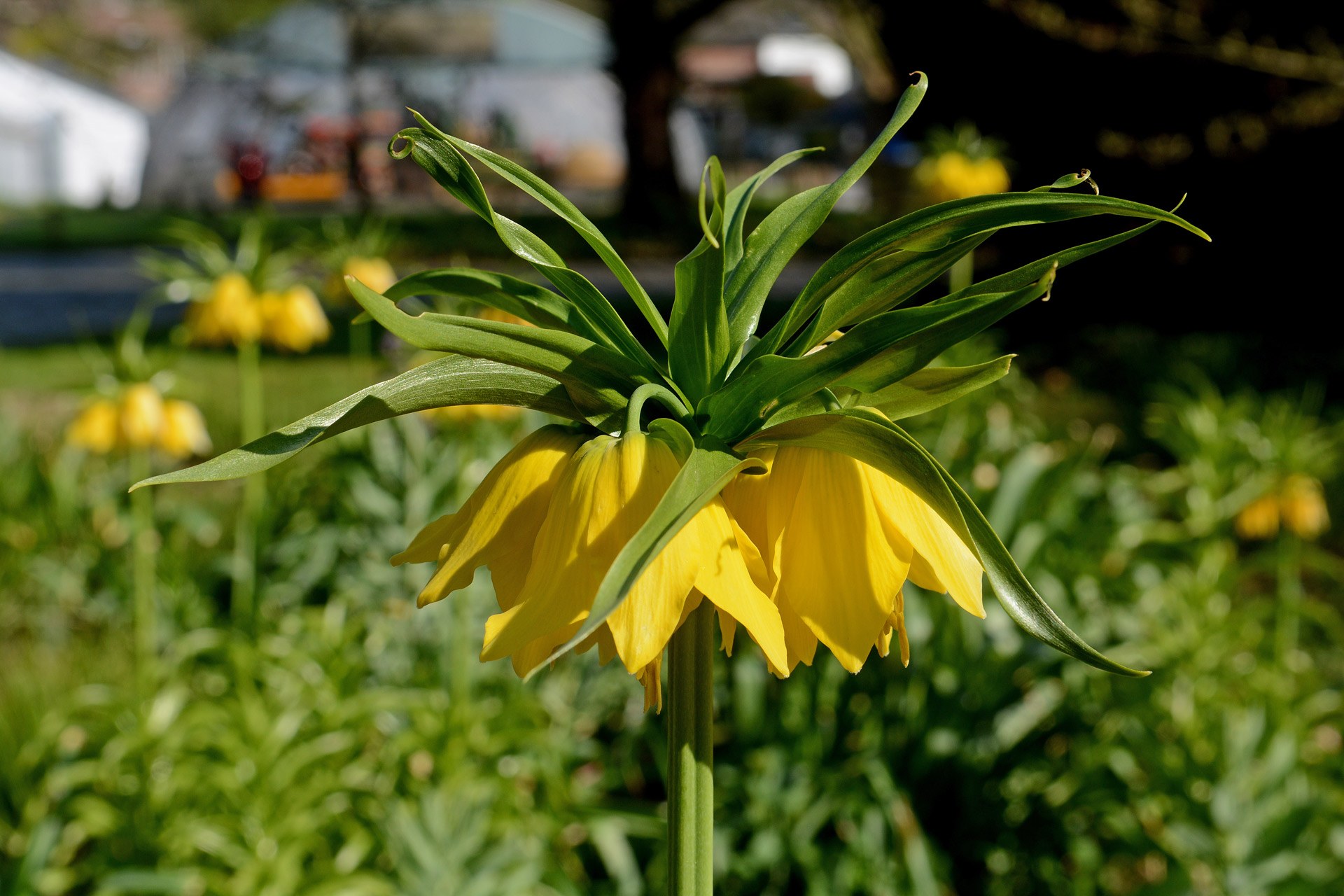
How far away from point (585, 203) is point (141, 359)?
16.8 meters

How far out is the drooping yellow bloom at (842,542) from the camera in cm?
56

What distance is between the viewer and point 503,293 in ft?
1.94

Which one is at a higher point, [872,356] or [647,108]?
[872,356]

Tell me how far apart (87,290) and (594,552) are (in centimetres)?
1176

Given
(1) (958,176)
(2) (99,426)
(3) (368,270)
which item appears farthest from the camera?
(1) (958,176)

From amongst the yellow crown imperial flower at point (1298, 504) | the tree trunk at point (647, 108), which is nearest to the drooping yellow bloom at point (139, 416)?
the yellow crown imperial flower at point (1298, 504)

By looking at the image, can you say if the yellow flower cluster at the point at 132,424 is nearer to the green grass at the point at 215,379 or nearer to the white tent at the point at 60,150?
the green grass at the point at 215,379

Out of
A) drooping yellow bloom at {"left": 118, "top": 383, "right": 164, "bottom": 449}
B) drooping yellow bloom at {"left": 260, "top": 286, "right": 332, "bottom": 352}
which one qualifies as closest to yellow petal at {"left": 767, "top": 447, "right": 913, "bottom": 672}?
drooping yellow bloom at {"left": 118, "top": 383, "right": 164, "bottom": 449}

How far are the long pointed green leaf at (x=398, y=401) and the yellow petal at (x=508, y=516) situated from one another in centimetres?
2

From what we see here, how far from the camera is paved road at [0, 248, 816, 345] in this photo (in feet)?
27.9

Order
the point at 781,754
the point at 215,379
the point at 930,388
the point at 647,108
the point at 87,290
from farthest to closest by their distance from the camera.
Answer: the point at 647,108
the point at 87,290
the point at 215,379
the point at 781,754
the point at 930,388

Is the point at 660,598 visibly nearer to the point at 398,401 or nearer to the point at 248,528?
the point at 398,401

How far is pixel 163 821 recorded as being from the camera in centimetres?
215

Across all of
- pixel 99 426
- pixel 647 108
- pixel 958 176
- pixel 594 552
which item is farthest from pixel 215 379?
pixel 647 108
